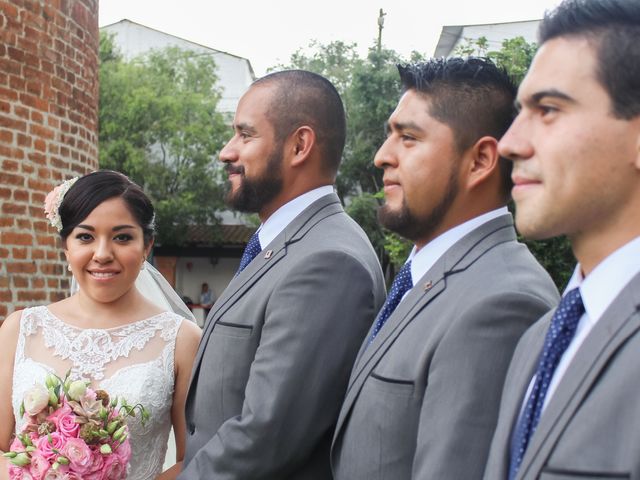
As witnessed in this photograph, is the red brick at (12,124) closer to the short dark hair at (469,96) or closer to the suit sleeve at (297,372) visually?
the suit sleeve at (297,372)

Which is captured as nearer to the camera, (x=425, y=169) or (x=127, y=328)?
(x=425, y=169)

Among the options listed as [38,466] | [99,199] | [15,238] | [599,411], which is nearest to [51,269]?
[15,238]

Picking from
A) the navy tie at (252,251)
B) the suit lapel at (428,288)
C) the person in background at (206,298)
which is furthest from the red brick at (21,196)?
the person in background at (206,298)

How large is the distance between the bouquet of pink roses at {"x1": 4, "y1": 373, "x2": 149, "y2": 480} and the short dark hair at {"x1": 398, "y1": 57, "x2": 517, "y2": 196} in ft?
5.17

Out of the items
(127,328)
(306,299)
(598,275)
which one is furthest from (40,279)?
(598,275)

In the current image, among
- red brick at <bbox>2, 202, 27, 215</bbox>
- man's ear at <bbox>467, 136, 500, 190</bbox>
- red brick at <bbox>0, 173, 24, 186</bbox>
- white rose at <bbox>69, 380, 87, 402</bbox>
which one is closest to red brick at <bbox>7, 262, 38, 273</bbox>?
red brick at <bbox>2, 202, 27, 215</bbox>

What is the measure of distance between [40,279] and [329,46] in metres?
25.1

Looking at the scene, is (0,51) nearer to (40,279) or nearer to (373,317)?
(40,279)

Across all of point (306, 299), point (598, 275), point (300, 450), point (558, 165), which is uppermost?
point (558, 165)

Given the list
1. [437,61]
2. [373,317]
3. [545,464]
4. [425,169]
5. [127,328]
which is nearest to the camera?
[545,464]

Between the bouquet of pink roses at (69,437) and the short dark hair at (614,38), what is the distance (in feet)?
6.60

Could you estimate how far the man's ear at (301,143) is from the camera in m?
3.20

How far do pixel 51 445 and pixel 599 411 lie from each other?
6.39 feet

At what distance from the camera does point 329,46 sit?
29516mm
